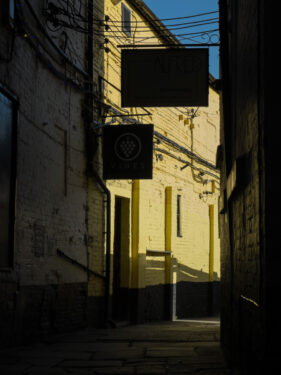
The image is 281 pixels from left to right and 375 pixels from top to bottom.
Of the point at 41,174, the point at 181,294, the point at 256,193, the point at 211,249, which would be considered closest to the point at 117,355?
the point at 41,174

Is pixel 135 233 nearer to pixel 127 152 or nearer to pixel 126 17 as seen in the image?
pixel 127 152

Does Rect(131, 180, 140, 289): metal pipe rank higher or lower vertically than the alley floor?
higher

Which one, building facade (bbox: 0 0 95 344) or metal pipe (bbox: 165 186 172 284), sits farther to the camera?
metal pipe (bbox: 165 186 172 284)

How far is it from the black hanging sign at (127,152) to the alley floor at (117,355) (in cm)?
298

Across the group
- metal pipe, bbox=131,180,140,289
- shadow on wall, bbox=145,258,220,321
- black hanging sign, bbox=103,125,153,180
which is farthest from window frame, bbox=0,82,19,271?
shadow on wall, bbox=145,258,220,321

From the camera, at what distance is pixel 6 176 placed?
27.9 ft

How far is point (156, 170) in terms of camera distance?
54.8 feet

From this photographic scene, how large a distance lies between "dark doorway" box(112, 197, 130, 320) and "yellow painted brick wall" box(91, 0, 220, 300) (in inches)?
17.1

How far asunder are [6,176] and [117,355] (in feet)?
8.77

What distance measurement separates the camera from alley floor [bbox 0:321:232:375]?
687 centimetres

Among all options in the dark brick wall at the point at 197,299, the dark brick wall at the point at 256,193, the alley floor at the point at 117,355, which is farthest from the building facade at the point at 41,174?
the dark brick wall at the point at 197,299

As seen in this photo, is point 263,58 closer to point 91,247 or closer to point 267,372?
point 267,372

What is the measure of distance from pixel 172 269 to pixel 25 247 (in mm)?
8894

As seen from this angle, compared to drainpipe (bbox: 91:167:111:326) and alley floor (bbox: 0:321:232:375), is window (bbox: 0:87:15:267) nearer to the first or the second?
alley floor (bbox: 0:321:232:375)
